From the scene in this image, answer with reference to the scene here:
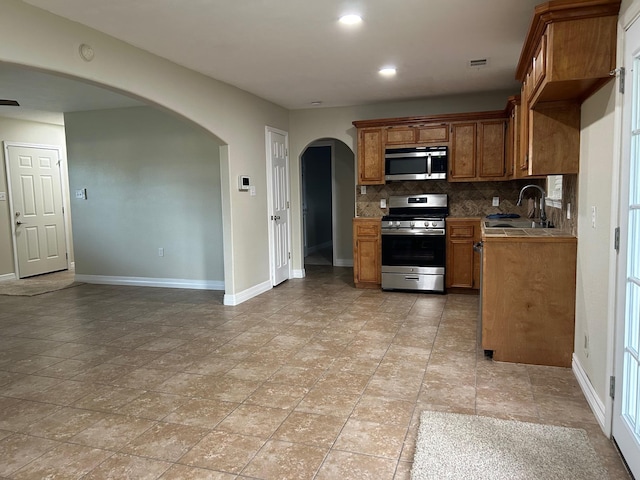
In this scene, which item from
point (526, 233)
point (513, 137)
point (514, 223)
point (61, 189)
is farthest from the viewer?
point (61, 189)

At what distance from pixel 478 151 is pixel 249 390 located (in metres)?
4.16

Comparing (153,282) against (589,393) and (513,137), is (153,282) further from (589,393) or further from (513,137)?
(589,393)

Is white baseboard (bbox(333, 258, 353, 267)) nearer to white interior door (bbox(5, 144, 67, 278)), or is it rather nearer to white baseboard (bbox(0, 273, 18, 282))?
white interior door (bbox(5, 144, 67, 278))

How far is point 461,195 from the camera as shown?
6078mm

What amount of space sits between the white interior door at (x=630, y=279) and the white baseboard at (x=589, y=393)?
23 cm

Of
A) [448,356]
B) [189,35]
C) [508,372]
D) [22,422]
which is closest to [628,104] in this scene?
[508,372]

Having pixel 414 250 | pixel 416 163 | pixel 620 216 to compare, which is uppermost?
pixel 416 163

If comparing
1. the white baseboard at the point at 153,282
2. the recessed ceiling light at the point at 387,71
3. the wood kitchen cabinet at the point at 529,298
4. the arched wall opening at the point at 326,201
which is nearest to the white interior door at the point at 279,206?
the arched wall opening at the point at 326,201

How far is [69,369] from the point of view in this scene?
11.0 ft

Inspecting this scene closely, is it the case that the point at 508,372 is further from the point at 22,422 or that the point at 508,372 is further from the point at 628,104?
the point at 22,422

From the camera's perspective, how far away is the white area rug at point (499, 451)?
198 cm

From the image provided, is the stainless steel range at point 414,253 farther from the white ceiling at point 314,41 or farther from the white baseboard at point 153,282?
the white baseboard at point 153,282

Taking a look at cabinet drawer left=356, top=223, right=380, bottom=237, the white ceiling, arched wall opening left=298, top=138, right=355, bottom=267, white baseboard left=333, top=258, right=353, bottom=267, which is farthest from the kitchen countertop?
white baseboard left=333, top=258, right=353, bottom=267

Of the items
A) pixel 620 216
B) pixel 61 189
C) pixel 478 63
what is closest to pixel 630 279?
pixel 620 216
